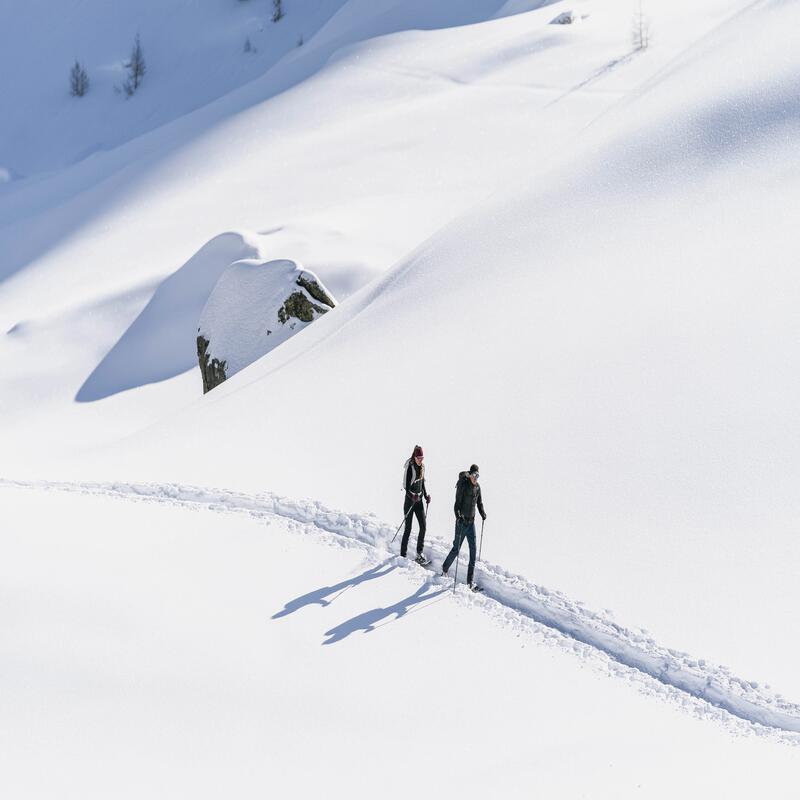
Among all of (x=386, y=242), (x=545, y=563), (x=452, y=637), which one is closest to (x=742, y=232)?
(x=545, y=563)

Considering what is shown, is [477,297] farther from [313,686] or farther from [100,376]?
[100,376]

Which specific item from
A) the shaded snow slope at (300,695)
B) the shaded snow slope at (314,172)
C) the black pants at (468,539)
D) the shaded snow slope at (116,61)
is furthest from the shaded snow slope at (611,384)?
the shaded snow slope at (116,61)

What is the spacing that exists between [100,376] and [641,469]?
22332 millimetres

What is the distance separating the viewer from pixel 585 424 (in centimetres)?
1339

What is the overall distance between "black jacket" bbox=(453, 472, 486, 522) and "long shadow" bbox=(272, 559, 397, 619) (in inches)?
46.4

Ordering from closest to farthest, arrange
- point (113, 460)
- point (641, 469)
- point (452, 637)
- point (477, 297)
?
point (452, 637), point (641, 469), point (113, 460), point (477, 297)

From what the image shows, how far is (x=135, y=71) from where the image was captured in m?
74.0

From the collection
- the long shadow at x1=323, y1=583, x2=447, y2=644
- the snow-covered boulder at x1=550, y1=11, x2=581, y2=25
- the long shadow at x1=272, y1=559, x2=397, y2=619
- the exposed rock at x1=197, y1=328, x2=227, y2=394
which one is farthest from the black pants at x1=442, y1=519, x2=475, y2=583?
the snow-covered boulder at x1=550, y1=11, x2=581, y2=25

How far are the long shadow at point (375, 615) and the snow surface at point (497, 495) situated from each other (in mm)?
50

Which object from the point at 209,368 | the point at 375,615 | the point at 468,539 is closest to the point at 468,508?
the point at 468,539

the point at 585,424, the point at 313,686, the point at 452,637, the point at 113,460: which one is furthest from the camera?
the point at 113,460

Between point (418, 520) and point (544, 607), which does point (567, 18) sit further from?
point (544, 607)

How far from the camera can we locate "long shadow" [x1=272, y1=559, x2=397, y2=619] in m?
10.3

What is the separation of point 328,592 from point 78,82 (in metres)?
71.8
